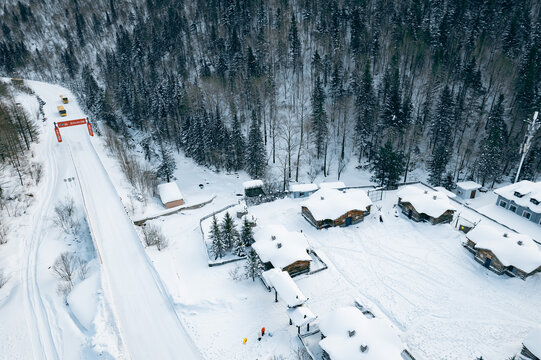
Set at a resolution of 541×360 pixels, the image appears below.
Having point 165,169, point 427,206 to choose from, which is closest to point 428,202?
point 427,206

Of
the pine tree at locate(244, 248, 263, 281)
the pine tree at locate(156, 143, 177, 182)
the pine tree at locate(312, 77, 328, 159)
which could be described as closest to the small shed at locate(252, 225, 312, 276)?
the pine tree at locate(244, 248, 263, 281)

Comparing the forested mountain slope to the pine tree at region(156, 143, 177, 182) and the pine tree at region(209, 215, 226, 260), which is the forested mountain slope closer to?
the pine tree at region(156, 143, 177, 182)

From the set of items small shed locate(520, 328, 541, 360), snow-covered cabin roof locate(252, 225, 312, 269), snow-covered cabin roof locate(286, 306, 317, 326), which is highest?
snow-covered cabin roof locate(252, 225, 312, 269)

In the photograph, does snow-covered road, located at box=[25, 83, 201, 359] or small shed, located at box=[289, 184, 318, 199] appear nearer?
snow-covered road, located at box=[25, 83, 201, 359]

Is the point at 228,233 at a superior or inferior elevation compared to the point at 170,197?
superior

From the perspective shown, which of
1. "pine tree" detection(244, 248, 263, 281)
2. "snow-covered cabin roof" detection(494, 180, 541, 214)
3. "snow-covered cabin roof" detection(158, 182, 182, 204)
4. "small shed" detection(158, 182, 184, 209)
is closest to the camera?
"pine tree" detection(244, 248, 263, 281)

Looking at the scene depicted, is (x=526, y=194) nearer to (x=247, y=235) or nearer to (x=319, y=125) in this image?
(x=247, y=235)

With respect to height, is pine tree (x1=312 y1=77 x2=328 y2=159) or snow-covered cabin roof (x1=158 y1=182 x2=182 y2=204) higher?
pine tree (x1=312 y1=77 x2=328 y2=159)

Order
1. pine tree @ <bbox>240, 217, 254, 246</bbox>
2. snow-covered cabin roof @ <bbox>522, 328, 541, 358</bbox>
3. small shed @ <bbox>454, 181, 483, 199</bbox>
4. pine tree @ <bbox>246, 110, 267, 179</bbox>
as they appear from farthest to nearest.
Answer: pine tree @ <bbox>246, 110, 267, 179</bbox>, small shed @ <bbox>454, 181, 483, 199</bbox>, pine tree @ <bbox>240, 217, 254, 246</bbox>, snow-covered cabin roof @ <bbox>522, 328, 541, 358</bbox>
